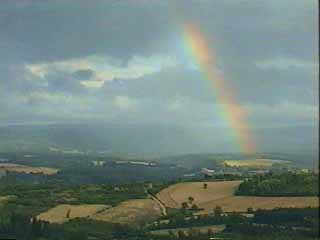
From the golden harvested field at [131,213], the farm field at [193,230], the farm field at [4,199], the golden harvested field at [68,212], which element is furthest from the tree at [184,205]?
the farm field at [4,199]

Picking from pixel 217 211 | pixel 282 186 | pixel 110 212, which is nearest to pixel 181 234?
pixel 217 211

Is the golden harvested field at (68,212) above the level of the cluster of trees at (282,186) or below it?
below

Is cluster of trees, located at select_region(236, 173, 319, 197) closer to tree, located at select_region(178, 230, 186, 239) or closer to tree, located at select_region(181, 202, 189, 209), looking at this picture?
tree, located at select_region(181, 202, 189, 209)

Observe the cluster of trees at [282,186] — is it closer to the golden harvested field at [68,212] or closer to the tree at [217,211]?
the tree at [217,211]

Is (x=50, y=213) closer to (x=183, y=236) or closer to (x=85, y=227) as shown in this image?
(x=85, y=227)

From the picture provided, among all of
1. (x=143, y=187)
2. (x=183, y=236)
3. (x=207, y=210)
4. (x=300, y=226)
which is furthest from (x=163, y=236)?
(x=143, y=187)

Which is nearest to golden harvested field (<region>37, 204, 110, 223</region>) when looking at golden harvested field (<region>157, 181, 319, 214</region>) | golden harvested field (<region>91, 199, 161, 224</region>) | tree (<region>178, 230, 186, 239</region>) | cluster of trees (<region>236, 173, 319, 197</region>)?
golden harvested field (<region>91, 199, 161, 224</region>)
